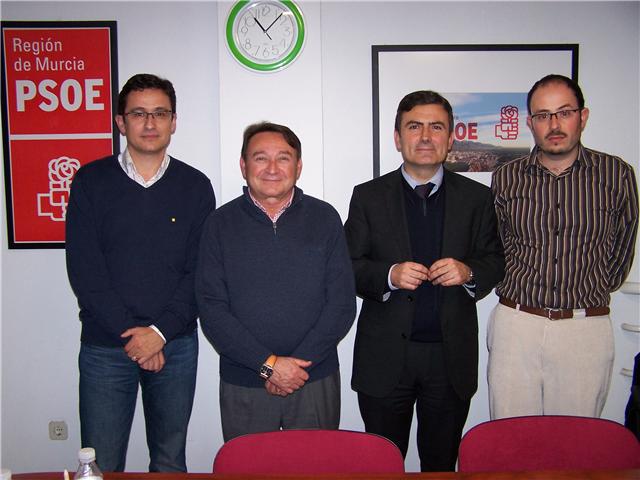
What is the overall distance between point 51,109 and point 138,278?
1.28m

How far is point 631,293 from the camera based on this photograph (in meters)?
2.83

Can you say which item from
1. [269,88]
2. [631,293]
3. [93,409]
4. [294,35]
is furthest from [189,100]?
[631,293]

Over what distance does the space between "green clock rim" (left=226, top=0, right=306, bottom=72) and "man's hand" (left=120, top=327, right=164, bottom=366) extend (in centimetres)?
142

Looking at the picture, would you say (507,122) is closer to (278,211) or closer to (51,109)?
(278,211)

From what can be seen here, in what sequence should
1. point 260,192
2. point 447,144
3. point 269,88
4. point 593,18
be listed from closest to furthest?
point 260,192, point 447,144, point 269,88, point 593,18

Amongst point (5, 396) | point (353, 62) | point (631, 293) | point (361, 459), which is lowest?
point (5, 396)

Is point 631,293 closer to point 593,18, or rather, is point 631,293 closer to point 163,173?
point 593,18

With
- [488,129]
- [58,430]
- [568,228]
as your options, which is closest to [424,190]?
[568,228]

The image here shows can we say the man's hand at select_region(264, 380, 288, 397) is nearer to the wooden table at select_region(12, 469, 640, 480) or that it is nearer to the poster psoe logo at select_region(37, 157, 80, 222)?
the wooden table at select_region(12, 469, 640, 480)

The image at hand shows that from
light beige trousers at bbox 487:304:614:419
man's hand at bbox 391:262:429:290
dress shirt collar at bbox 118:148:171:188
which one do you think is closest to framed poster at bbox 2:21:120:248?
dress shirt collar at bbox 118:148:171:188

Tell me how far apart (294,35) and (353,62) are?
13.9 inches

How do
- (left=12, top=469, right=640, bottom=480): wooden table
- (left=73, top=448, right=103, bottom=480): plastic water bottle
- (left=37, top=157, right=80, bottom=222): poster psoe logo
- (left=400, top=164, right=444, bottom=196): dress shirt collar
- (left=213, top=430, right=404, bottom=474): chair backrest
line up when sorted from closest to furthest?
(left=73, top=448, right=103, bottom=480): plastic water bottle
(left=12, top=469, right=640, bottom=480): wooden table
(left=213, top=430, right=404, bottom=474): chair backrest
(left=400, top=164, right=444, bottom=196): dress shirt collar
(left=37, top=157, right=80, bottom=222): poster psoe logo

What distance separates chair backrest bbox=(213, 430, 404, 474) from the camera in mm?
1410

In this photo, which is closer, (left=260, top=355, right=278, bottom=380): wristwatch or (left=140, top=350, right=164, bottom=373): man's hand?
(left=260, top=355, right=278, bottom=380): wristwatch
